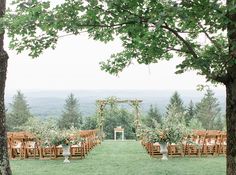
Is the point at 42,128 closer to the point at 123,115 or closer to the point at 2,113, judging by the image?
the point at 2,113

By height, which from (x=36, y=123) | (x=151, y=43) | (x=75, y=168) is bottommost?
(x=75, y=168)

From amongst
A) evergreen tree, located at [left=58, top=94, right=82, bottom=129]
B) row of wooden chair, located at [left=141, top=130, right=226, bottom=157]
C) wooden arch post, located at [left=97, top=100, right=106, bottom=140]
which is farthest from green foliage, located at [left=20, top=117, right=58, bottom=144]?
evergreen tree, located at [left=58, top=94, right=82, bottom=129]

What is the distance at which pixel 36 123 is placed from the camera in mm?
15188

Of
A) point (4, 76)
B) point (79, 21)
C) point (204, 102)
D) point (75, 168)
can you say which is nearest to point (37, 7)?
point (79, 21)

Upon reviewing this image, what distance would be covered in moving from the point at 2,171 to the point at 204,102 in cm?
7573

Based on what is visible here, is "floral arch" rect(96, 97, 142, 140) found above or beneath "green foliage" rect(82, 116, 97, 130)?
above

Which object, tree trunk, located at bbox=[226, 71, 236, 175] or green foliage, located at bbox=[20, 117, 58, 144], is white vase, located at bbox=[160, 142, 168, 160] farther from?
tree trunk, located at bbox=[226, 71, 236, 175]

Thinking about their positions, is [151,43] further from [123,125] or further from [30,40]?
[123,125]

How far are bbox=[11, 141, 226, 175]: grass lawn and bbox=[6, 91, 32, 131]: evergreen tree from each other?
56.0 m

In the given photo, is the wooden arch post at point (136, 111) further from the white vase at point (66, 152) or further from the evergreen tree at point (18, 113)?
the evergreen tree at point (18, 113)

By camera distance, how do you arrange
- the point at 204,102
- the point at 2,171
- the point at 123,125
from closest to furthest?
the point at 2,171
the point at 123,125
the point at 204,102

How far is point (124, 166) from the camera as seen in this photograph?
12914 millimetres

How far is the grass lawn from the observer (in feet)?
38.2

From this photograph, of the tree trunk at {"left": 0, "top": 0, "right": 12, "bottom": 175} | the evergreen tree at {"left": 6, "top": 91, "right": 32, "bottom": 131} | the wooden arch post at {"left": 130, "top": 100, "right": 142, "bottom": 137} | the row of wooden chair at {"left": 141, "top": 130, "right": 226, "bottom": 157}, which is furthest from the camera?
the evergreen tree at {"left": 6, "top": 91, "right": 32, "bottom": 131}
